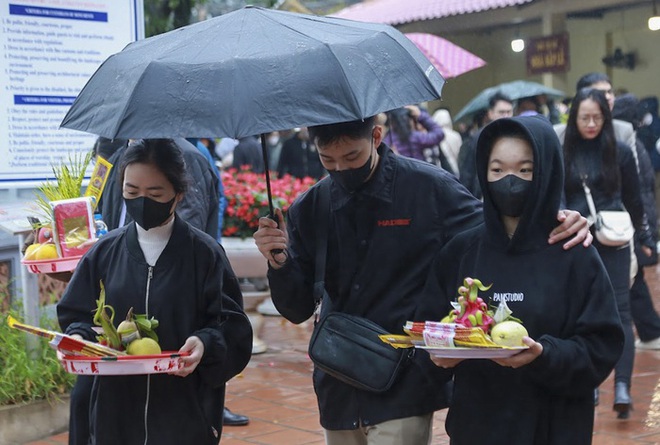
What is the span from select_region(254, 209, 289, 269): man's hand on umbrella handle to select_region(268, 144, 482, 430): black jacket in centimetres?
4

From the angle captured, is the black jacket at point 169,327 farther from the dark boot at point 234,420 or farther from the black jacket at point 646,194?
the black jacket at point 646,194

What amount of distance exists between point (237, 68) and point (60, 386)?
12.8ft

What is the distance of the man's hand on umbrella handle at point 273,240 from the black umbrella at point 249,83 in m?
0.61

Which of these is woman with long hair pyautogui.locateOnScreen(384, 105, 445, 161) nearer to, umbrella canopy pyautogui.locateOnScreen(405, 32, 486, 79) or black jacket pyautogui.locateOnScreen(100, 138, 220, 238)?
umbrella canopy pyautogui.locateOnScreen(405, 32, 486, 79)

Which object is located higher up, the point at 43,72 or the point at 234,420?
the point at 43,72

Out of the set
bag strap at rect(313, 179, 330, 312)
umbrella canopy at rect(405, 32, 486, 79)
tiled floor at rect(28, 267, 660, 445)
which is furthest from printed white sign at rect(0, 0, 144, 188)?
umbrella canopy at rect(405, 32, 486, 79)

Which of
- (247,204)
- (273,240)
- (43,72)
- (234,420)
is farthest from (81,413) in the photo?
(247,204)

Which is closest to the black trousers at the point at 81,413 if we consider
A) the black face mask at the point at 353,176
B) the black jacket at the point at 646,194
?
the black face mask at the point at 353,176

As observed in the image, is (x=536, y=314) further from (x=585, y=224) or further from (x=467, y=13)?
(x=467, y=13)

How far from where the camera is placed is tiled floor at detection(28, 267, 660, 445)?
6.36 meters

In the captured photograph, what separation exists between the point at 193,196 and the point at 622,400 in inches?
114

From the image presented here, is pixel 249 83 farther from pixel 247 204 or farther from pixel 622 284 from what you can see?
pixel 247 204

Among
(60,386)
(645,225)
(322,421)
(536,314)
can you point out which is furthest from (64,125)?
(645,225)

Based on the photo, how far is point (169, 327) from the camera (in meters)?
3.88
